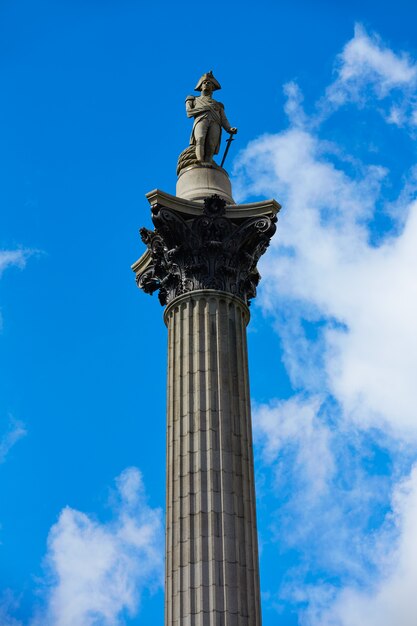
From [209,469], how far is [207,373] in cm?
316

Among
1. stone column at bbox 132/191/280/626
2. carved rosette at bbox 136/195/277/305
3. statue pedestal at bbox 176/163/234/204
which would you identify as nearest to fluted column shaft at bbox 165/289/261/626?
stone column at bbox 132/191/280/626

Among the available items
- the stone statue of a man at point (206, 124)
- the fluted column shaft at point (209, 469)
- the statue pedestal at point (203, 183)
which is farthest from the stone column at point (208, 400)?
the stone statue of a man at point (206, 124)

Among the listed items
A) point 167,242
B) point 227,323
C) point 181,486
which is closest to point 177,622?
point 181,486

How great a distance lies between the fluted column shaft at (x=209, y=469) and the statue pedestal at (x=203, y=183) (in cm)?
390

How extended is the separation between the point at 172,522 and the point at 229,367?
5.15 meters

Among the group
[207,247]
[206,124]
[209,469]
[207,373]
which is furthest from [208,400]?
[206,124]

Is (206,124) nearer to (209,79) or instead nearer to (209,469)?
(209,79)

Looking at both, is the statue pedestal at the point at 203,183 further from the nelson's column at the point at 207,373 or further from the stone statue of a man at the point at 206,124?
the stone statue of a man at the point at 206,124

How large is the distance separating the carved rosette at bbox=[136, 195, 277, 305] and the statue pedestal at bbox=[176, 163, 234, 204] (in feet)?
4.75

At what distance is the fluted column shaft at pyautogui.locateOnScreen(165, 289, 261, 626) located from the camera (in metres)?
29.1

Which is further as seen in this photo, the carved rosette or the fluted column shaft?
the carved rosette

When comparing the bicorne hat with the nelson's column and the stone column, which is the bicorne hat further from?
the stone column

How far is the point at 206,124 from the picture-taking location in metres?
38.3

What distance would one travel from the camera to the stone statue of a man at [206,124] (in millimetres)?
38188
